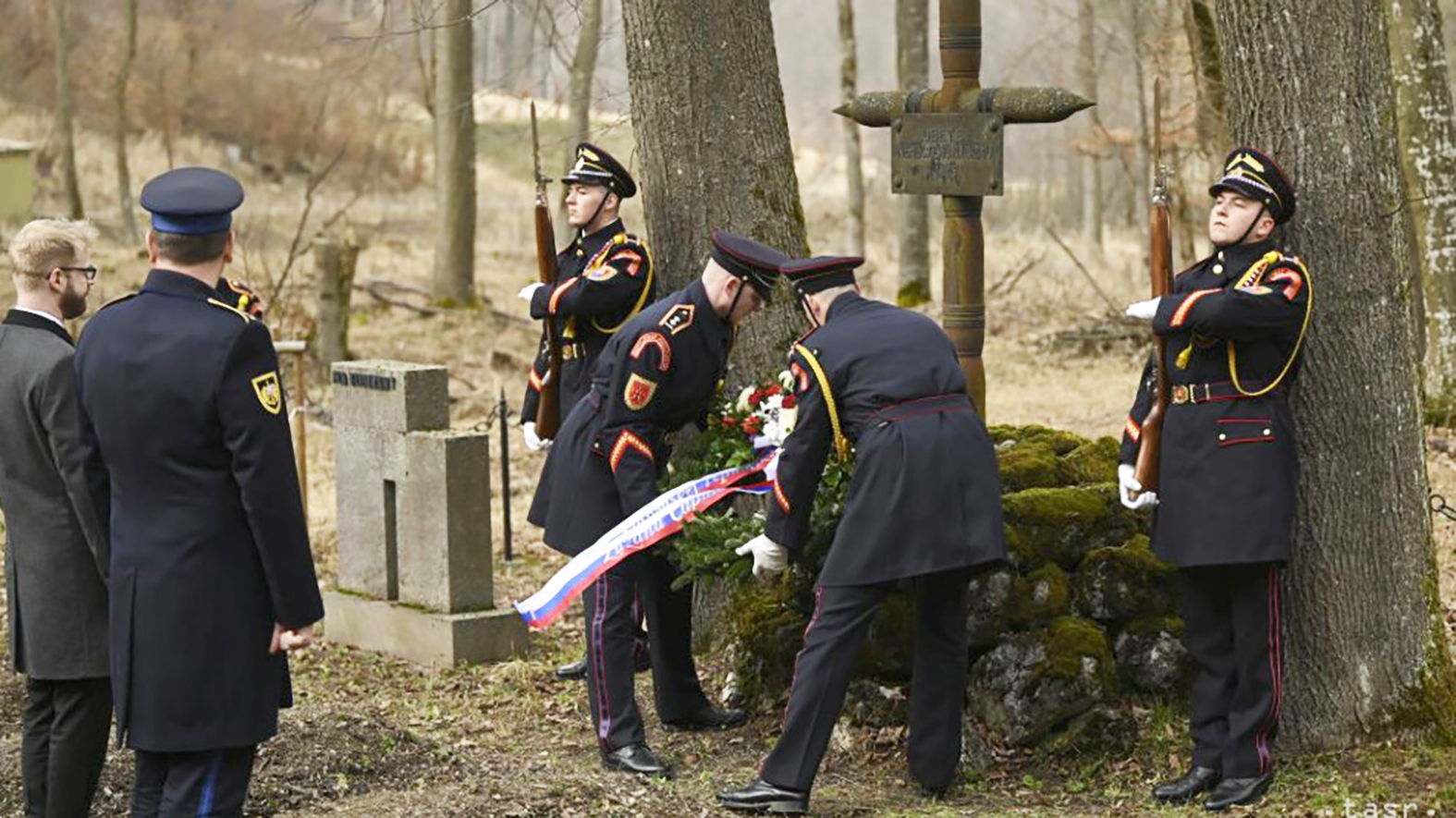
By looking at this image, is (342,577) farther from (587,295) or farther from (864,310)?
(864,310)

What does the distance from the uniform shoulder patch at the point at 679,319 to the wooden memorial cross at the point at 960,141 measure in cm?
123

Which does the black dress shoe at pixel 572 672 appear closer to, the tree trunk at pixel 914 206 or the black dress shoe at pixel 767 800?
Answer: the black dress shoe at pixel 767 800

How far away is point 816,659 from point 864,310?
1.17 m

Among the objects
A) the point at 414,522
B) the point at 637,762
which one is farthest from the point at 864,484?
the point at 414,522

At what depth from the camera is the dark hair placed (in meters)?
5.10

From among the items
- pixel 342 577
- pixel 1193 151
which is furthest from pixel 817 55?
pixel 342 577

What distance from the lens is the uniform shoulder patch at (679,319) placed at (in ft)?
23.0

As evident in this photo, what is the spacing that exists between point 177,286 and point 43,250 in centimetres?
94

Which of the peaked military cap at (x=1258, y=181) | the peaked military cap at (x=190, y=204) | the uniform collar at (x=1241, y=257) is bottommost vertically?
the uniform collar at (x=1241, y=257)

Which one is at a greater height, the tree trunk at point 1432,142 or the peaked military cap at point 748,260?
the tree trunk at point 1432,142

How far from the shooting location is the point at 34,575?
588 centimetres

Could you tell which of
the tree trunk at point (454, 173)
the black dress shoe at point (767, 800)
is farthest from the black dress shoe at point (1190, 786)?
the tree trunk at point (454, 173)

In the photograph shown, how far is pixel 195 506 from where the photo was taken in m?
5.06

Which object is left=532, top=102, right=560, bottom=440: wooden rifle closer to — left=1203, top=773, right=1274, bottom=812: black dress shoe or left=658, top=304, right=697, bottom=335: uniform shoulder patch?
left=658, top=304, right=697, bottom=335: uniform shoulder patch
